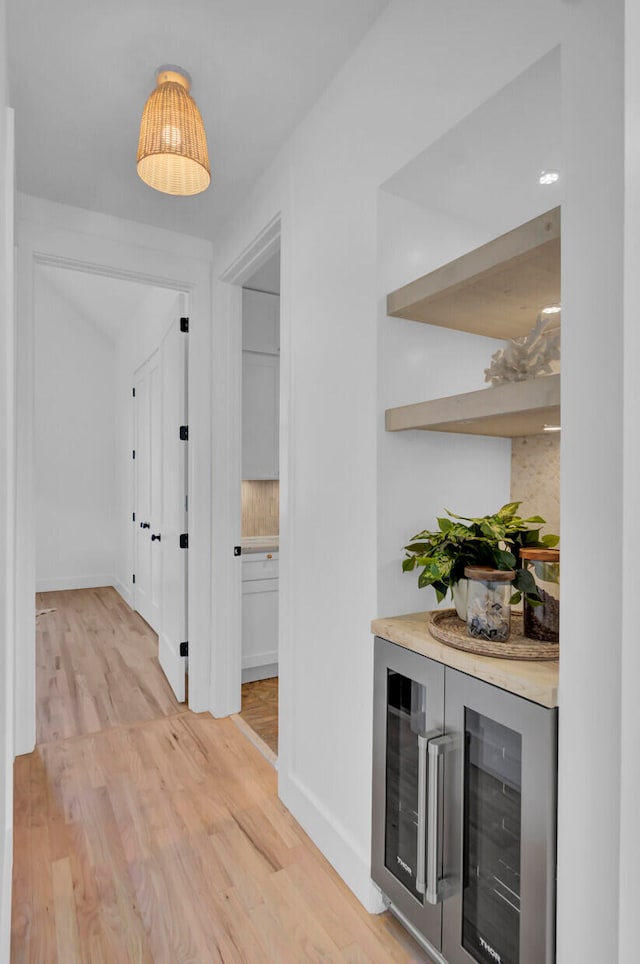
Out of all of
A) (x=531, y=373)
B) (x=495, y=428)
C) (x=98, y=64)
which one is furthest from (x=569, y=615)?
(x=98, y=64)

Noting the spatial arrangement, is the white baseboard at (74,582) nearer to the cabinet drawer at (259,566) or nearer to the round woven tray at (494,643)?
the cabinet drawer at (259,566)

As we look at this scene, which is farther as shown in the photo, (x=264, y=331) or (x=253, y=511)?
(x=253, y=511)

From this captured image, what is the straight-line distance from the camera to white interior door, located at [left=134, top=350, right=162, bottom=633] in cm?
393

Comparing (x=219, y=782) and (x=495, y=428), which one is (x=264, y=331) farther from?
(x=219, y=782)

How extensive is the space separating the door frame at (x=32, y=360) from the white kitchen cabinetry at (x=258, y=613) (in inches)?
16.7

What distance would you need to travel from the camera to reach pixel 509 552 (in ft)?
4.25

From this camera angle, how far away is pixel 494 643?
1.23 metres

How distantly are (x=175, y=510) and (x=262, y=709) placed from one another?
1211 millimetres

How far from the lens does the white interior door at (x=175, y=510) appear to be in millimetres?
2965

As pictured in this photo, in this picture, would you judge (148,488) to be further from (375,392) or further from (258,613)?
(375,392)

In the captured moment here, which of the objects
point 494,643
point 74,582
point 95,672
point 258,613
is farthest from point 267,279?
point 74,582

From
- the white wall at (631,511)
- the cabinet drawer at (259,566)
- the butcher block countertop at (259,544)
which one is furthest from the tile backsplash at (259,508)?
the white wall at (631,511)

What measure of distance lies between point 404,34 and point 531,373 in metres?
1.05

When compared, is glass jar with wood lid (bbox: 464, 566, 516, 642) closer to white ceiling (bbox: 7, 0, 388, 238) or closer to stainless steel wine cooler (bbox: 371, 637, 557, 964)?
Answer: stainless steel wine cooler (bbox: 371, 637, 557, 964)
